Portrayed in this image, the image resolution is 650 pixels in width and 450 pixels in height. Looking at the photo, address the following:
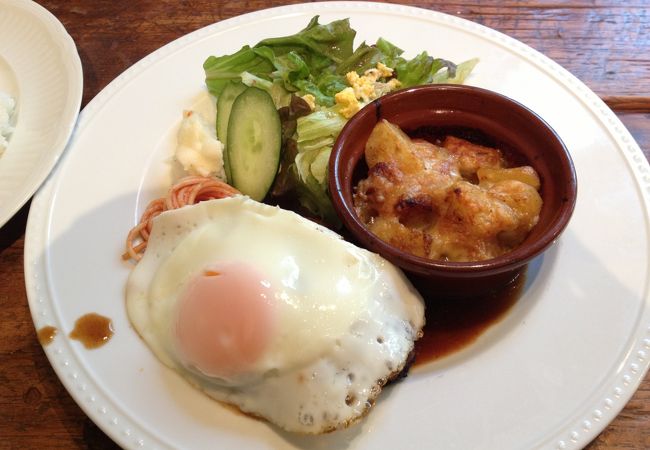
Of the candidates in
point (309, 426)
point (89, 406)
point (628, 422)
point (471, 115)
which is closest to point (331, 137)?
point (471, 115)

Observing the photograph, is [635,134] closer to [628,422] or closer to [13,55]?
[628,422]

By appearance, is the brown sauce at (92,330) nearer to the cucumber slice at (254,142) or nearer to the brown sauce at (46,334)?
the brown sauce at (46,334)

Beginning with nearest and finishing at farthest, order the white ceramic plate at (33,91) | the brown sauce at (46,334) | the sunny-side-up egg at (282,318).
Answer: the sunny-side-up egg at (282,318), the brown sauce at (46,334), the white ceramic plate at (33,91)

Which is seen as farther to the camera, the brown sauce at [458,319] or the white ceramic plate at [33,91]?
the white ceramic plate at [33,91]

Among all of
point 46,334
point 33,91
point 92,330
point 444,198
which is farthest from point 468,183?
point 33,91

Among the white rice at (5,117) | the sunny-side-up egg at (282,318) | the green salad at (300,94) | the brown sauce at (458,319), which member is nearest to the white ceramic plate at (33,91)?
the white rice at (5,117)

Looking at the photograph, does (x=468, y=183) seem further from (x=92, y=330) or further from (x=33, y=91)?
(x=33, y=91)
